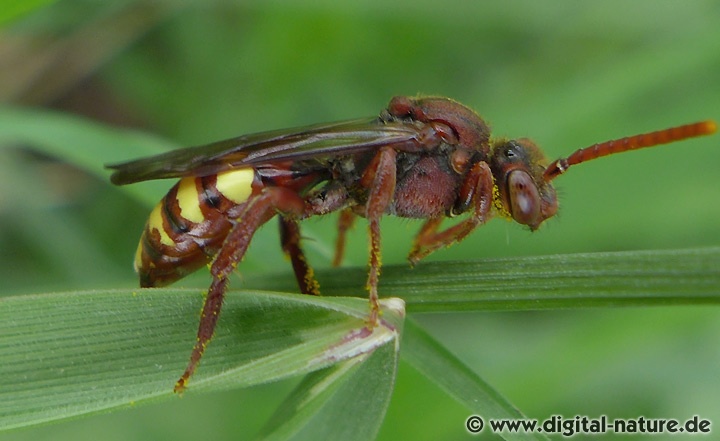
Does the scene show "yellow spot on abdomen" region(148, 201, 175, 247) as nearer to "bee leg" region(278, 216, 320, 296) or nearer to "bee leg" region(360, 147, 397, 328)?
"bee leg" region(278, 216, 320, 296)

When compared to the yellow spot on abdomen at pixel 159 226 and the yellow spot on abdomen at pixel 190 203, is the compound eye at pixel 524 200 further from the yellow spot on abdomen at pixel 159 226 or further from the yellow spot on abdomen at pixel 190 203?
the yellow spot on abdomen at pixel 159 226

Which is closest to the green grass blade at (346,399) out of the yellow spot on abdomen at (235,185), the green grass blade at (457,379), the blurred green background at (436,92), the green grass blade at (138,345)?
the green grass blade at (138,345)

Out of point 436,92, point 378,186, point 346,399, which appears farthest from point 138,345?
point 436,92

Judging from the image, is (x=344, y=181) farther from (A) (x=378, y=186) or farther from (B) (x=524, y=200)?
(B) (x=524, y=200)

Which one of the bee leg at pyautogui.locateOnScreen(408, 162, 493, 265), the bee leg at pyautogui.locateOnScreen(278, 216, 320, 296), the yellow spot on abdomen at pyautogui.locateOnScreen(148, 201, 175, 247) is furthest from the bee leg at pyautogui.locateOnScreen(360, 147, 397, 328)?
the yellow spot on abdomen at pyautogui.locateOnScreen(148, 201, 175, 247)

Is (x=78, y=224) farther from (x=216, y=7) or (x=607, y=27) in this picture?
(x=607, y=27)

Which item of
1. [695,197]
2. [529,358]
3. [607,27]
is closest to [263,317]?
[529,358]

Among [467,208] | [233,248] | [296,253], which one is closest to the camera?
[233,248]
